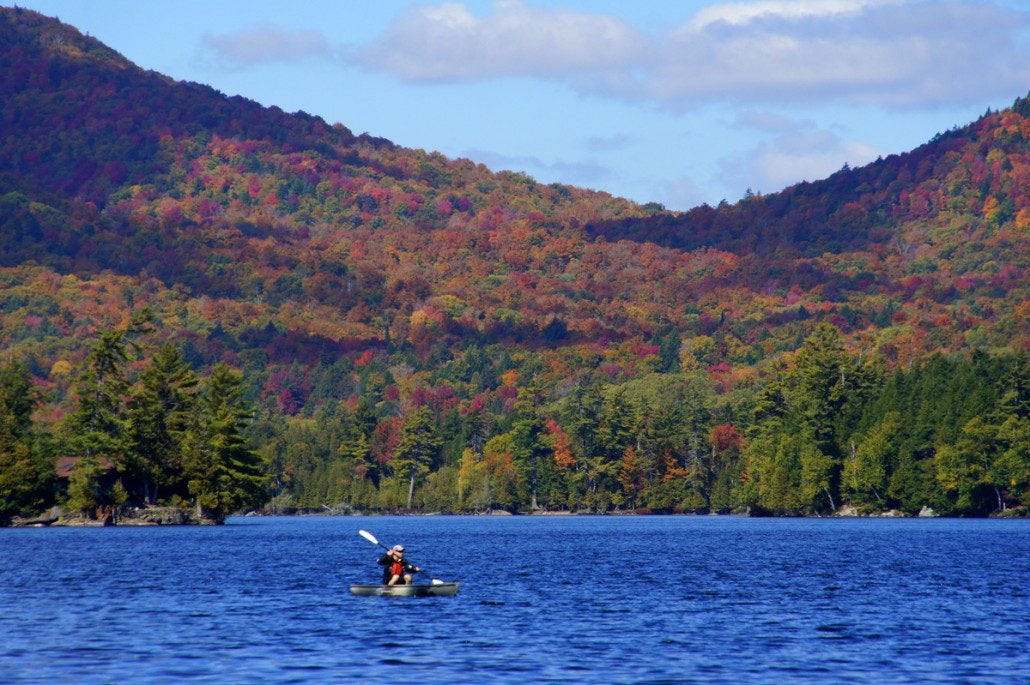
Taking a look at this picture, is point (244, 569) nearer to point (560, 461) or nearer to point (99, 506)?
point (99, 506)

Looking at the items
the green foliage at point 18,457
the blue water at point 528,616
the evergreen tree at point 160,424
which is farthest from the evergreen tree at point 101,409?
the blue water at point 528,616

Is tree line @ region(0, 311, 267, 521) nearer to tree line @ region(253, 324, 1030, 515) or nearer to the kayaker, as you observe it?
tree line @ region(253, 324, 1030, 515)

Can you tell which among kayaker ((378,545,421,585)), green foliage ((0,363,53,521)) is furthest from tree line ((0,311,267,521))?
kayaker ((378,545,421,585))

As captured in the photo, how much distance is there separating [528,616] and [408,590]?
6.87 meters

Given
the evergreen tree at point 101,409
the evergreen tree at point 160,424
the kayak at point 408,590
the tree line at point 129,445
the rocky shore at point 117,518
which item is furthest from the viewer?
the evergreen tree at point 160,424

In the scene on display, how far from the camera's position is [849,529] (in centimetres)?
11650

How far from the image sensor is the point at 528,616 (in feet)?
159

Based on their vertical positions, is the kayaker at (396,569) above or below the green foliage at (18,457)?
below

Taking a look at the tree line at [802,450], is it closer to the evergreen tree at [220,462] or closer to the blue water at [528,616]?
the blue water at [528,616]

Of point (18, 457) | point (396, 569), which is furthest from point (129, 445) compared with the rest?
point (396, 569)

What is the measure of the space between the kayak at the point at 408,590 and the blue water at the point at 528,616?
1.31 ft

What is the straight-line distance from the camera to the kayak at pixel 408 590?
176ft

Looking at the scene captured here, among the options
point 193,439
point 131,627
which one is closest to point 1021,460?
point 193,439

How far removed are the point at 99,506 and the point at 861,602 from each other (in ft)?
261
